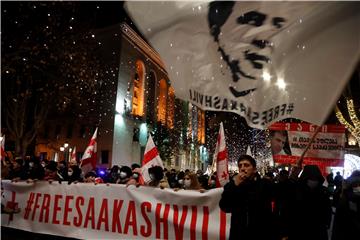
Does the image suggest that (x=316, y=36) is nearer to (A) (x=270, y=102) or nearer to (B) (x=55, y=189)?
(A) (x=270, y=102)

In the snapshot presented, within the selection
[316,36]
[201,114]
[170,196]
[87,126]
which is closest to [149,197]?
[170,196]

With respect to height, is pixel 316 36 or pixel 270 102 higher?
pixel 316 36

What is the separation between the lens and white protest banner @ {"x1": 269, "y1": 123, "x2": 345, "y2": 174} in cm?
1007

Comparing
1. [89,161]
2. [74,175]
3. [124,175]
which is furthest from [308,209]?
[89,161]

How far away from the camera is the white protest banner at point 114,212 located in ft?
21.4

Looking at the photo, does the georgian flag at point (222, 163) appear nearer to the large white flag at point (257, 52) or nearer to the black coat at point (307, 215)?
the black coat at point (307, 215)

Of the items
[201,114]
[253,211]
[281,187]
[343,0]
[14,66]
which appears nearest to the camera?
[343,0]

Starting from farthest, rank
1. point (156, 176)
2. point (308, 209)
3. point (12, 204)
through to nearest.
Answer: point (12, 204)
point (156, 176)
point (308, 209)

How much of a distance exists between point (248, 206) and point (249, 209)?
0.11ft

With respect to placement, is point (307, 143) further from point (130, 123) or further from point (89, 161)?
point (130, 123)

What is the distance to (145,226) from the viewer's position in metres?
6.91

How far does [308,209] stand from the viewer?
502 cm

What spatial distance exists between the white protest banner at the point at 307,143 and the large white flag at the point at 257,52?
6.20 metres

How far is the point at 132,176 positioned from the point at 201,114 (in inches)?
2834
